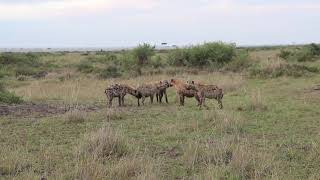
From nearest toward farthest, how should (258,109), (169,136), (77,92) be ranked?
(169,136)
(258,109)
(77,92)

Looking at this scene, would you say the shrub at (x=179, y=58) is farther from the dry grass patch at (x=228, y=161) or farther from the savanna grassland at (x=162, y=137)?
the dry grass patch at (x=228, y=161)

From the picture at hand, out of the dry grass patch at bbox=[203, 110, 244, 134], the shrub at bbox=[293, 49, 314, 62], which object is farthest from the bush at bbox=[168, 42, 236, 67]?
the dry grass patch at bbox=[203, 110, 244, 134]

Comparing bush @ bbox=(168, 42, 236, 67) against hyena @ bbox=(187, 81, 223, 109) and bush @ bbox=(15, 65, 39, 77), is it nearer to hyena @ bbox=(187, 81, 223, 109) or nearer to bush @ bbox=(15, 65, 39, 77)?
bush @ bbox=(15, 65, 39, 77)

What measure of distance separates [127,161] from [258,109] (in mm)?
7856

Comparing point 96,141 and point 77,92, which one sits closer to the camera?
point 96,141

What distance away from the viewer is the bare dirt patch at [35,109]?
14555 millimetres

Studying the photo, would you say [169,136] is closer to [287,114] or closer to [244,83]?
[287,114]

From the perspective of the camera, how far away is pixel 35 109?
1555 cm

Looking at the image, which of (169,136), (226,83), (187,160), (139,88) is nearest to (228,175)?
(187,160)

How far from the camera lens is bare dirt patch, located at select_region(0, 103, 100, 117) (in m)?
14.6

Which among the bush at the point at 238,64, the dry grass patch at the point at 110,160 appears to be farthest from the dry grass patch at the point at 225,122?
the bush at the point at 238,64

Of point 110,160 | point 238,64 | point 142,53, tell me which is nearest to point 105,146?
point 110,160

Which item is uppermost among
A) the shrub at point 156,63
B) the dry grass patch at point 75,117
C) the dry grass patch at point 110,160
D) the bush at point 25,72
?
the dry grass patch at point 110,160

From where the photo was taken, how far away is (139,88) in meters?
16.9
